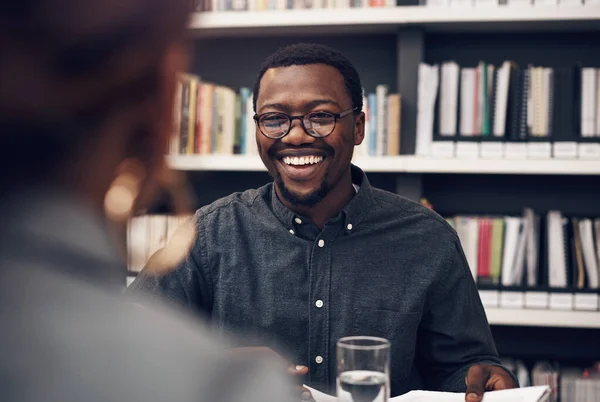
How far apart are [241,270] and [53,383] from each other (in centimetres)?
102

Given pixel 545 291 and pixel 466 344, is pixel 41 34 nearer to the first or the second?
pixel 466 344

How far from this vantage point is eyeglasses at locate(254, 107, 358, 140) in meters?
1.37

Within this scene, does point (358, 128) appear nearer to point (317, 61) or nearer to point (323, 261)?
point (317, 61)

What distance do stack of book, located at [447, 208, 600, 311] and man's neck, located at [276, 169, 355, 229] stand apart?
0.91 meters

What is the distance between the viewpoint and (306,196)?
53.4 inches

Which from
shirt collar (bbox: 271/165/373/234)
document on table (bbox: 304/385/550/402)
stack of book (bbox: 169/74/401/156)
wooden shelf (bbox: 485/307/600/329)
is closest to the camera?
document on table (bbox: 304/385/550/402)

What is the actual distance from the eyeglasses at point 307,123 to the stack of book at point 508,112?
850 mm

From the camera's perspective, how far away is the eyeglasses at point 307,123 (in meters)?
1.37

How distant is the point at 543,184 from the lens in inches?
93.8

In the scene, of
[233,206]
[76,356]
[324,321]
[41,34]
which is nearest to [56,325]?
[76,356]

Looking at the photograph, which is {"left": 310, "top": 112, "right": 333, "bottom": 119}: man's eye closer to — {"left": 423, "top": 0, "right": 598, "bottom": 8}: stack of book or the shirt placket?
the shirt placket

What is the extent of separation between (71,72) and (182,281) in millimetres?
1019

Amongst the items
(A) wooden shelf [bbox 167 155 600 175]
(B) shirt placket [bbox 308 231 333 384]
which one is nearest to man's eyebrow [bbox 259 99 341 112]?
(B) shirt placket [bbox 308 231 333 384]

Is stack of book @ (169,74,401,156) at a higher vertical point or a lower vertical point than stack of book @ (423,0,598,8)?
lower
